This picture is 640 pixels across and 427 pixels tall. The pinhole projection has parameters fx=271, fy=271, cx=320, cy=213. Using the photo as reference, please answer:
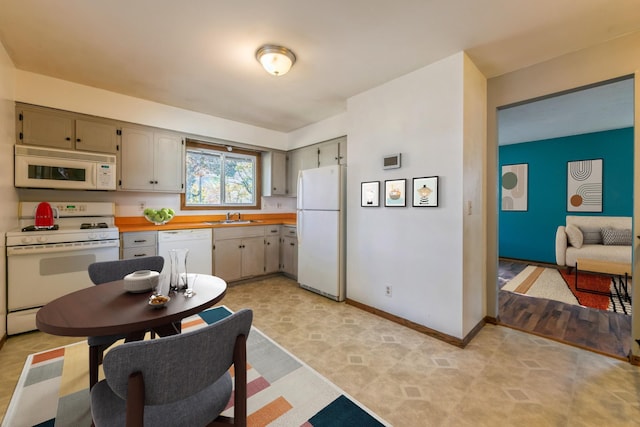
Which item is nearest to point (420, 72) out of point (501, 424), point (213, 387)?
point (501, 424)

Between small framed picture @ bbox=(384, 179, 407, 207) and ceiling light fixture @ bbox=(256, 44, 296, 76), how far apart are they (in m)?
1.56

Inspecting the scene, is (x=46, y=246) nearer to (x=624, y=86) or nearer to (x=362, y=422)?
(x=362, y=422)

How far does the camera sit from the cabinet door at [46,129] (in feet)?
9.32

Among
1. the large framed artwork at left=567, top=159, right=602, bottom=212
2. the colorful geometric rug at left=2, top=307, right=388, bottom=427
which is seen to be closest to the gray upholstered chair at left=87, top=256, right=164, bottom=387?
the colorful geometric rug at left=2, top=307, right=388, bottom=427

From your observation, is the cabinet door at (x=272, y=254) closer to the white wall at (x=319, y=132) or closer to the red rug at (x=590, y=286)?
the white wall at (x=319, y=132)

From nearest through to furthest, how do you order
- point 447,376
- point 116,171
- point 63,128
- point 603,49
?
point 447,376 → point 603,49 → point 63,128 → point 116,171

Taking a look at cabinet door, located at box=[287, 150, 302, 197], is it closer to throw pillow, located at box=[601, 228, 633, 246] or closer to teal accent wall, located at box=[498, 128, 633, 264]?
teal accent wall, located at box=[498, 128, 633, 264]

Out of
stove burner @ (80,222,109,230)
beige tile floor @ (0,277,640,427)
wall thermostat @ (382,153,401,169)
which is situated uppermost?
wall thermostat @ (382,153,401,169)

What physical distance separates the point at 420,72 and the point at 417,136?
635 millimetres

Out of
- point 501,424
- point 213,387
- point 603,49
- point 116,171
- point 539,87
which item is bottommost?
point 501,424

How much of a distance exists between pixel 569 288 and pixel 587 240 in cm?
152

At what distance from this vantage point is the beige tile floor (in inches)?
64.7

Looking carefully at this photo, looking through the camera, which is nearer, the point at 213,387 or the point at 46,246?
the point at 213,387

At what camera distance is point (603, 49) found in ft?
7.41
